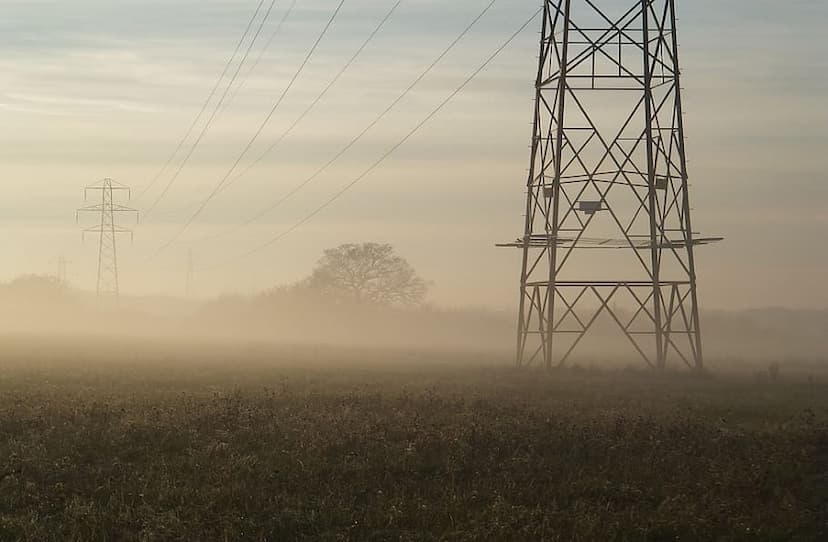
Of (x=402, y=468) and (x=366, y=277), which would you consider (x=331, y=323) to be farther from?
(x=402, y=468)

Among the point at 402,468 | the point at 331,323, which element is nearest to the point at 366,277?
the point at 331,323

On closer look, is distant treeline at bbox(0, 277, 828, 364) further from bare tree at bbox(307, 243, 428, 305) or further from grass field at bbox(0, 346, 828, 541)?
grass field at bbox(0, 346, 828, 541)

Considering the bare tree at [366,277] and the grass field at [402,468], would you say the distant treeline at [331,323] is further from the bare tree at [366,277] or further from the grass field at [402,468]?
the grass field at [402,468]

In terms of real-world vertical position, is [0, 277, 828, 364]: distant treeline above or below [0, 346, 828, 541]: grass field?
above

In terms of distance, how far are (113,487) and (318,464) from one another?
3411 mm

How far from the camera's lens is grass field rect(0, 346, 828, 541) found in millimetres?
13820

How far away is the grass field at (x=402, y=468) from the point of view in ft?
45.3

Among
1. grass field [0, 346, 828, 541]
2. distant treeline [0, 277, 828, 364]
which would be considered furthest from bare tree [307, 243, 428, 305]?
grass field [0, 346, 828, 541]

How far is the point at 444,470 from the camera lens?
1692cm

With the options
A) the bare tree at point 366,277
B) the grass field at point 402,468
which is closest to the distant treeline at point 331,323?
the bare tree at point 366,277

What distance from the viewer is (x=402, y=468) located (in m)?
16.9

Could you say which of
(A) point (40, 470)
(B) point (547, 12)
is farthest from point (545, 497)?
(B) point (547, 12)

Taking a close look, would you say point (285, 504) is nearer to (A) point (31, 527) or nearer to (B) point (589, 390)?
(A) point (31, 527)

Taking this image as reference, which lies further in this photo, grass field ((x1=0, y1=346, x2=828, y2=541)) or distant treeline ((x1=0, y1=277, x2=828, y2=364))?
distant treeline ((x1=0, y1=277, x2=828, y2=364))
